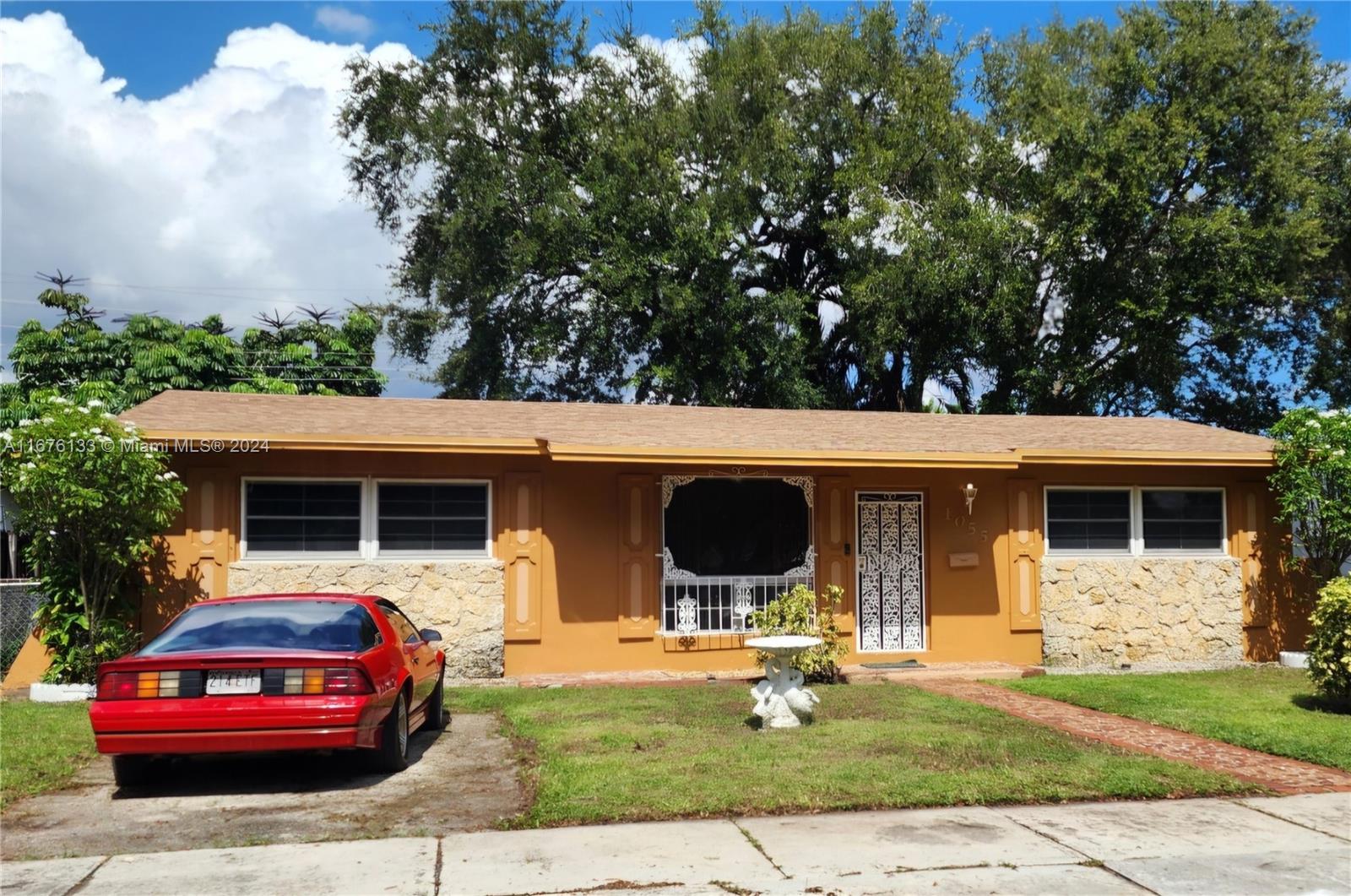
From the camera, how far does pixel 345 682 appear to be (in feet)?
24.0

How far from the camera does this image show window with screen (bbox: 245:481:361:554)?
41.2 ft

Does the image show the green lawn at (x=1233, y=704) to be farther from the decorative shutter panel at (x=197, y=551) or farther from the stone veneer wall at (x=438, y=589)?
the decorative shutter panel at (x=197, y=551)

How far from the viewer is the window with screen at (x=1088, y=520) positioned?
1467 centimetres

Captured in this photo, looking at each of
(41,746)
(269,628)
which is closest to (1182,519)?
(269,628)

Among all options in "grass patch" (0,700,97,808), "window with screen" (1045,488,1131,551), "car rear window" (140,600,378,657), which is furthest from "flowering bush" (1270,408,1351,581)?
"grass patch" (0,700,97,808)

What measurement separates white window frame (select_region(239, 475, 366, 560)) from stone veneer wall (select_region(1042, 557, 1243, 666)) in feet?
27.1

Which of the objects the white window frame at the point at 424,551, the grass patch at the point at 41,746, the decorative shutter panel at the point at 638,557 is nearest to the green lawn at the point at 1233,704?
the decorative shutter panel at the point at 638,557

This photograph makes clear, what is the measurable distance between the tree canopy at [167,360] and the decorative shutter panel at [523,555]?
1293 cm

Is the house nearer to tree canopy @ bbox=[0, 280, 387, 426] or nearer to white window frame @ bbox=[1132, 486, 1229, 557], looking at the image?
white window frame @ bbox=[1132, 486, 1229, 557]

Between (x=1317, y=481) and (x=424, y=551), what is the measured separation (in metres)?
10.7

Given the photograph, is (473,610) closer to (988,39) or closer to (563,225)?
(563,225)

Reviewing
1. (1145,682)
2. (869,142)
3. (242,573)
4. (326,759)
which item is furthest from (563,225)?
(326,759)

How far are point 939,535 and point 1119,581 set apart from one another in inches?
94.6

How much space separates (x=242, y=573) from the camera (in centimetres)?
1237
